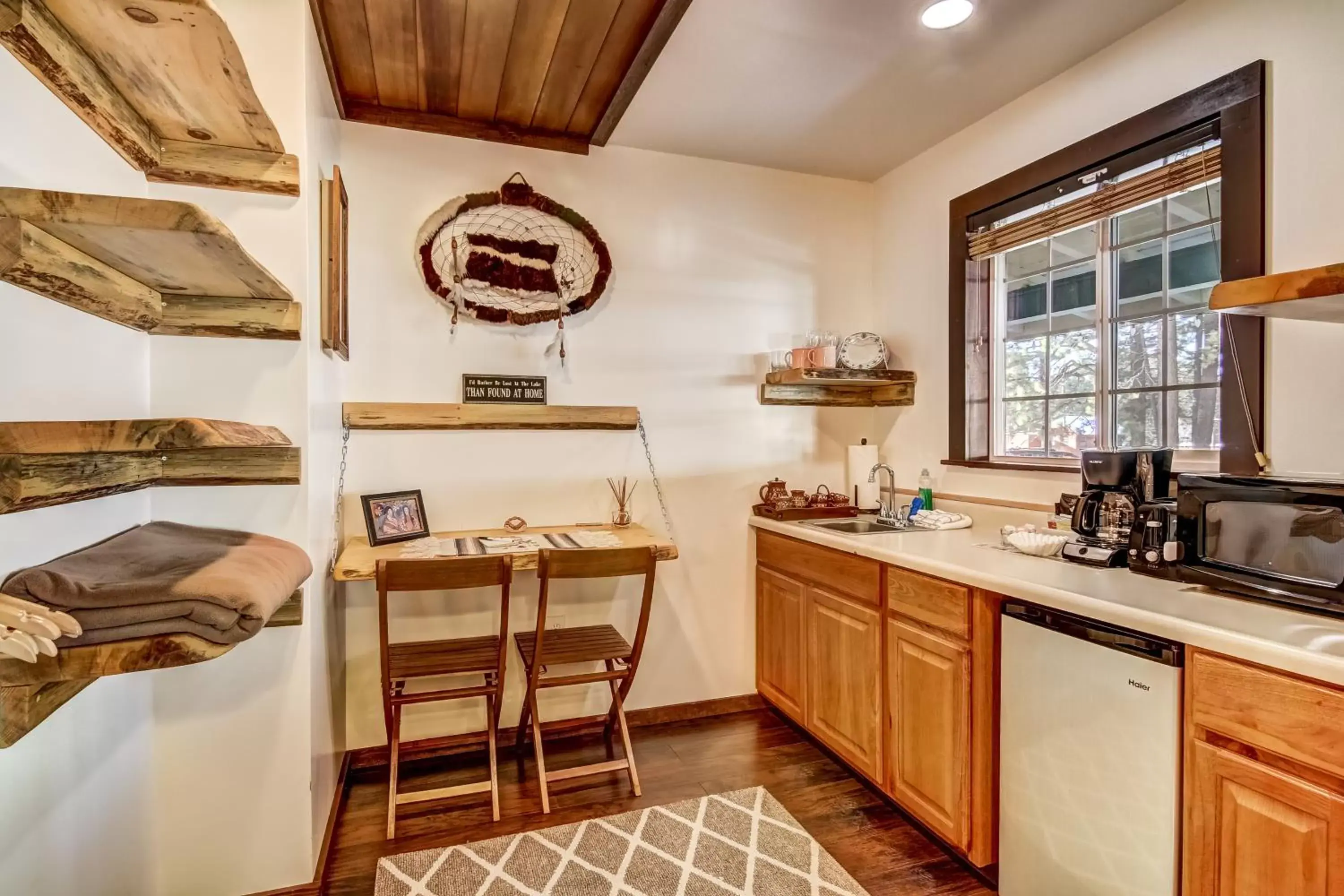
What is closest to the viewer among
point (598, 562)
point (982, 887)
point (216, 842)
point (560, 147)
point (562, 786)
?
point (216, 842)

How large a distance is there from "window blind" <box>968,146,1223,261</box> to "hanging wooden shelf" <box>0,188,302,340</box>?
252 centimetres

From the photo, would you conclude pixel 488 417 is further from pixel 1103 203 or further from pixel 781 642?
pixel 1103 203

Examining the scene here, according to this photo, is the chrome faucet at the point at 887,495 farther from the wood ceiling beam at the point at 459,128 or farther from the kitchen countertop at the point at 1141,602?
the wood ceiling beam at the point at 459,128

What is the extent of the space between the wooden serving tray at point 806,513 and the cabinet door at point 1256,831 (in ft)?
5.80

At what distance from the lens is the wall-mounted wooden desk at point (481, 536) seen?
2.19 m

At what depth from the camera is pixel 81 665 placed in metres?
1.01

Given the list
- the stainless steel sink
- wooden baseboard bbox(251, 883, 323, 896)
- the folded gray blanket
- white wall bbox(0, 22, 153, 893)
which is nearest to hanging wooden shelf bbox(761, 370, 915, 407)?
the stainless steel sink

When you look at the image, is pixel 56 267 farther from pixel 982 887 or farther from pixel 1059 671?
pixel 982 887

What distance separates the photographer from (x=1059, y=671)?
166 cm

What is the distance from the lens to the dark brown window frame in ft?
6.08

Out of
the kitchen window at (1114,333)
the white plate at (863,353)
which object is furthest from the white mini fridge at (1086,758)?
the white plate at (863,353)

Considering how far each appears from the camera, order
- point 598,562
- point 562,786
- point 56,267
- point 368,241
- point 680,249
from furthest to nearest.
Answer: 1. point 680,249
2. point 368,241
3. point 562,786
4. point 598,562
5. point 56,267

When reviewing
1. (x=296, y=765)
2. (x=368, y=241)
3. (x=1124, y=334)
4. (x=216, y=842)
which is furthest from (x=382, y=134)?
(x=1124, y=334)

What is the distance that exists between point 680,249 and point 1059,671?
89.4 inches
